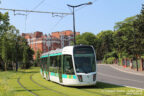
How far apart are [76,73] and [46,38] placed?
110 metres

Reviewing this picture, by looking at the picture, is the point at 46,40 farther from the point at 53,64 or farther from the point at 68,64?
the point at 68,64

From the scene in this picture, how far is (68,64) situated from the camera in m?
16.8

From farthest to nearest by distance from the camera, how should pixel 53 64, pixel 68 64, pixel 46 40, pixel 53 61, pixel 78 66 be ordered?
1. pixel 46 40
2. pixel 53 61
3. pixel 53 64
4. pixel 68 64
5. pixel 78 66

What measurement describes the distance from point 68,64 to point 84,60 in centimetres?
120

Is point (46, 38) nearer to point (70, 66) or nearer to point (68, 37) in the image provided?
point (68, 37)

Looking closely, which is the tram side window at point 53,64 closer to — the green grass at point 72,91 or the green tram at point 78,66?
the green grass at point 72,91

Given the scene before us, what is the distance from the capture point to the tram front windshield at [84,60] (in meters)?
16.3

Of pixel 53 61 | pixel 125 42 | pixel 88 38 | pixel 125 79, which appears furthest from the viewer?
pixel 88 38

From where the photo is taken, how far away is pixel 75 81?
1625cm

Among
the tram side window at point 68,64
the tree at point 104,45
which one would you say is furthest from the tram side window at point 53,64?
the tree at point 104,45

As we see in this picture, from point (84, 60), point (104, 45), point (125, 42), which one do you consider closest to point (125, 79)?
point (84, 60)

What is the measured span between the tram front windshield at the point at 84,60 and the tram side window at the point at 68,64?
422mm

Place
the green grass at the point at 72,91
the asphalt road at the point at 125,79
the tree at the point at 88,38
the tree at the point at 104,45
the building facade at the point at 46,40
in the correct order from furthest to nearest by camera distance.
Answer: the building facade at the point at 46,40 → the tree at the point at 88,38 → the tree at the point at 104,45 → the asphalt road at the point at 125,79 → the green grass at the point at 72,91

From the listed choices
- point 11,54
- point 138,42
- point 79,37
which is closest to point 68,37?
point 79,37
